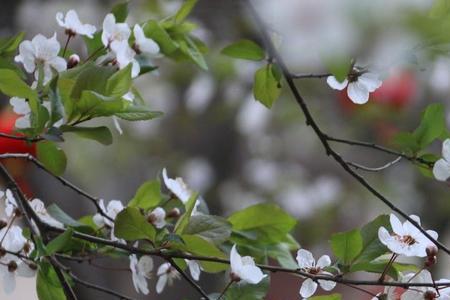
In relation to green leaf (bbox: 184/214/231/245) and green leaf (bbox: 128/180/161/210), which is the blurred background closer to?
green leaf (bbox: 128/180/161/210)

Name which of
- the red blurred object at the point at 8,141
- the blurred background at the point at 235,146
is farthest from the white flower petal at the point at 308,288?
the blurred background at the point at 235,146

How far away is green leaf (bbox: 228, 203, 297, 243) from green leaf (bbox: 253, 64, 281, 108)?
110 millimetres

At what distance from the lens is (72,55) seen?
0.69 m

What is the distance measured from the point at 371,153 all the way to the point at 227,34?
0.81 metres

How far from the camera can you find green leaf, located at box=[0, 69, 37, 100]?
0.59m

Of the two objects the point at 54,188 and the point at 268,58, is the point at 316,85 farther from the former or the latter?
the point at 268,58

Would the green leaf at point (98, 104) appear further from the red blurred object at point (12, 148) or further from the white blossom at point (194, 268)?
the red blurred object at point (12, 148)

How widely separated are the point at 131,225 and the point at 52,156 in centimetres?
11

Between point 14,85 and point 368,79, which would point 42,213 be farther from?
point 368,79

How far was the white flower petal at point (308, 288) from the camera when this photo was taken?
23.2 inches

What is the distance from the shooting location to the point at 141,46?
71 centimetres

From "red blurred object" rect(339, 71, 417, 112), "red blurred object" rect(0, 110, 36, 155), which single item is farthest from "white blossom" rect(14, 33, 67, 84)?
"red blurred object" rect(339, 71, 417, 112)

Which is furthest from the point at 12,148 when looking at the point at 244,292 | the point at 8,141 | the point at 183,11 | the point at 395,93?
the point at 395,93

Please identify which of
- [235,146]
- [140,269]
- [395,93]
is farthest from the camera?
[235,146]
